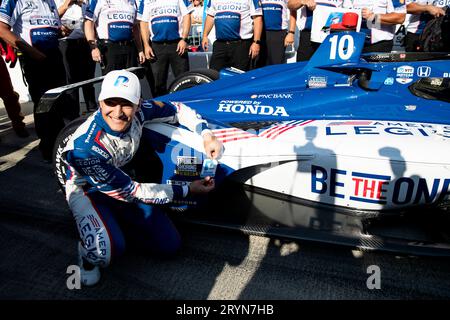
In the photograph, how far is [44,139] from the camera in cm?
369

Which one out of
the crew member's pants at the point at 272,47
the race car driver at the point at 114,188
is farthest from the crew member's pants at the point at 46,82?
the crew member's pants at the point at 272,47

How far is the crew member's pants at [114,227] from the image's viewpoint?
2.00 meters

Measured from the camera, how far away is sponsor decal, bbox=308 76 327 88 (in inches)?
127

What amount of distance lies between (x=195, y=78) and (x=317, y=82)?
1.54 m

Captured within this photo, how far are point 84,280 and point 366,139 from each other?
74.6 inches

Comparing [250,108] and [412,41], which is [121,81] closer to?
[250,108]

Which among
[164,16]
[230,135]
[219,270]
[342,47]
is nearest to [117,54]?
[164,16]

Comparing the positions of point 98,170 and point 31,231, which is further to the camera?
point 31,231

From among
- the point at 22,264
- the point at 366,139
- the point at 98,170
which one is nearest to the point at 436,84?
the point at 366,139

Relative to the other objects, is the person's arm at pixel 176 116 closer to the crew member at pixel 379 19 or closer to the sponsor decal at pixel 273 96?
the sponsor decal at pixel 273 96

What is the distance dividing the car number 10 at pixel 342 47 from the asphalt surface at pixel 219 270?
186 cm

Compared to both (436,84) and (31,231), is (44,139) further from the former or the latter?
(436,84)

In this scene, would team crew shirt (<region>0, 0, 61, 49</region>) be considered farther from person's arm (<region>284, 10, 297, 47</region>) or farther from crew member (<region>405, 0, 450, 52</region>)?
crew member (<region>405, 0, 450, 52</region>)
